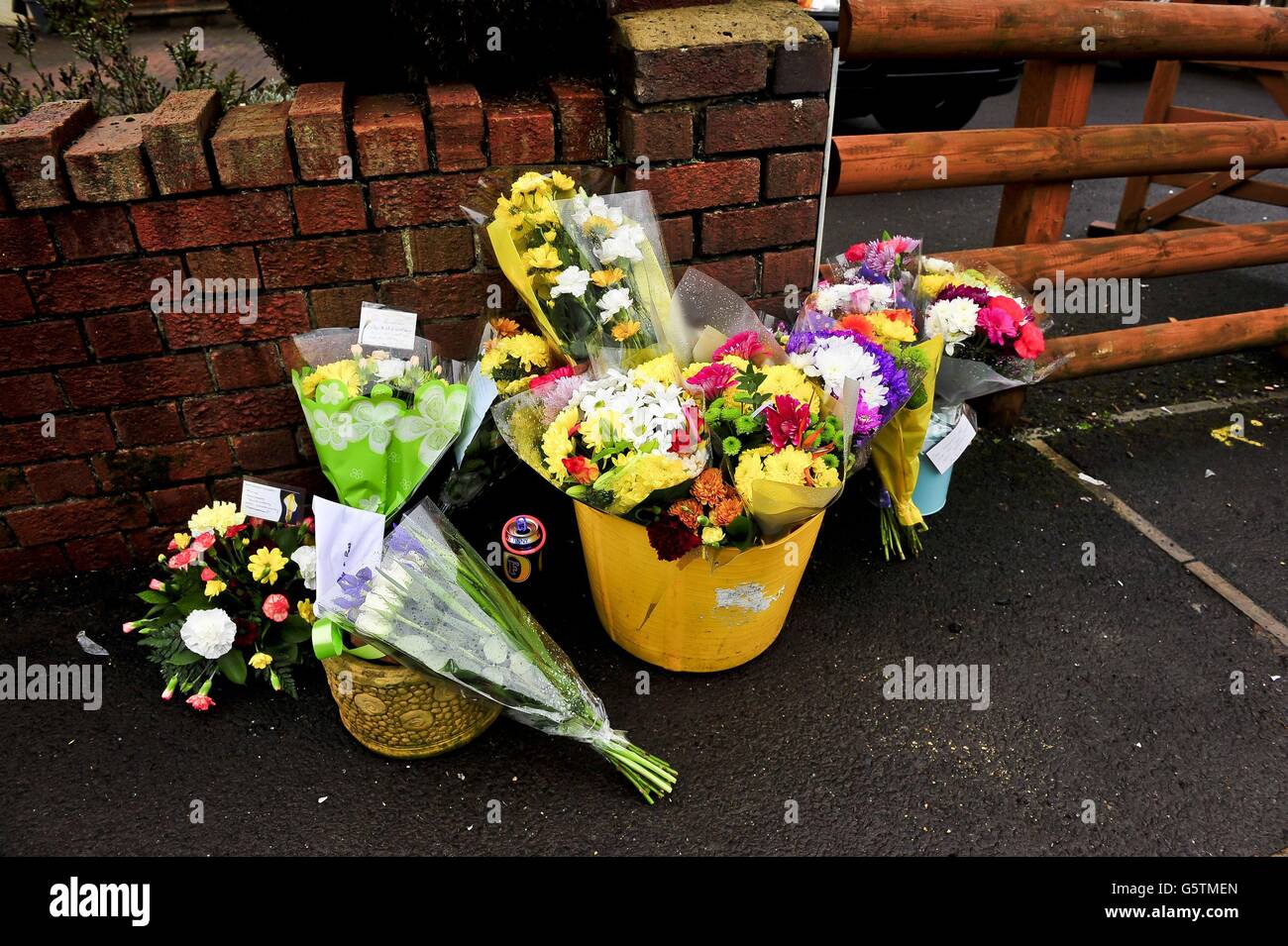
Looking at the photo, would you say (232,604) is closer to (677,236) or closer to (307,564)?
(307,564)

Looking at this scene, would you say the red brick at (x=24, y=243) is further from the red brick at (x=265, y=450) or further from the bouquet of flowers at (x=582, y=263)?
the bouquet of flowers at (x=582, y=263)

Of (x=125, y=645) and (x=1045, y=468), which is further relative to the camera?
(x=1045, y=468)

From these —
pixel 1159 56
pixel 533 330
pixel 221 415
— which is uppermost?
pixel 1159 56

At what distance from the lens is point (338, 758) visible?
6.69ft

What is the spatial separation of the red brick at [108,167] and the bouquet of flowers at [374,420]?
18.8 inches

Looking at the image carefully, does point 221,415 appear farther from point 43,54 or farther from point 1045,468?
point 43,54

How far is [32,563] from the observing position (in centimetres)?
248

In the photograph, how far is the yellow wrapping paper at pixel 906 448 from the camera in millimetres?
2322

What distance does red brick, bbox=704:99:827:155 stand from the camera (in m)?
2.27

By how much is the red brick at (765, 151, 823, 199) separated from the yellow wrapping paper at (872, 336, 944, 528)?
532mm

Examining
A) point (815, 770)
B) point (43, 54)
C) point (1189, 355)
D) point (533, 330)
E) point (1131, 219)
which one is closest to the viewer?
point (815, 770)

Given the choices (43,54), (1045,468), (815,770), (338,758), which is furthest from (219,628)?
(43,54)

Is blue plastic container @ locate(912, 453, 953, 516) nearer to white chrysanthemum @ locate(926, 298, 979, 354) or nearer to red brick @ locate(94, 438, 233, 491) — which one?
white chrysanthemum @ locate(926, 298, 979, 354)
